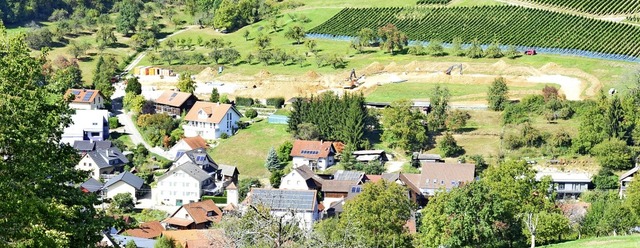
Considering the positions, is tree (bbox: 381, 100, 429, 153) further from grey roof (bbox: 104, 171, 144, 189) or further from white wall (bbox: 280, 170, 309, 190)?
grey roof (bbox: 104, 171, 144, 189)

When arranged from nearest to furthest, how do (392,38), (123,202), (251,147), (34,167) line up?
1. (34,167)
2. (123,202)
3. (251,147)
4. (392,38)

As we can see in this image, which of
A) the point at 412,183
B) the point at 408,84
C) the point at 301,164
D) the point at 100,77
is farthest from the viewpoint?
the point at 100,77

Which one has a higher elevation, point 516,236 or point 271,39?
point 271,39

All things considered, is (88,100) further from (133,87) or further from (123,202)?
(123,202)

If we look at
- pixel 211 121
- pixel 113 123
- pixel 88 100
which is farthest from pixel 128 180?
pixel 88 100

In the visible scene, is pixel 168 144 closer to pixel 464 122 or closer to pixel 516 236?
pixel 464 122

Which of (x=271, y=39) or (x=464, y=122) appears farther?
(x=271, y=39)

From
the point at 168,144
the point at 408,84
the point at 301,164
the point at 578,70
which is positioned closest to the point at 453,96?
the point at 408,84
